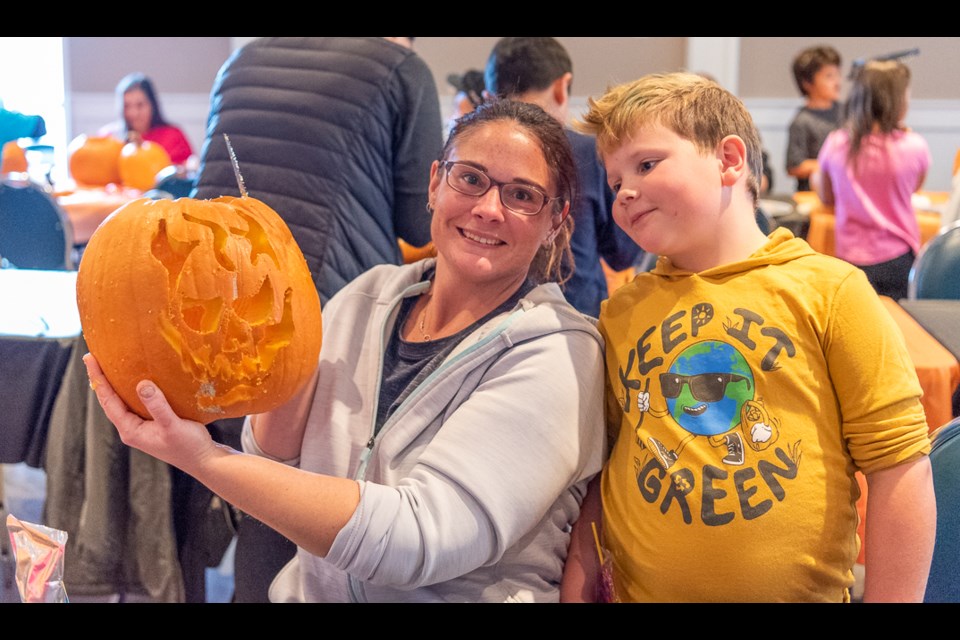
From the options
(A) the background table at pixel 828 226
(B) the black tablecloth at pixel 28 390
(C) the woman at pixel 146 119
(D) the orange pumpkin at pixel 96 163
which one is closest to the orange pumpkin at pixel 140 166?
(D) the orange pumpkin at pixel 96 163

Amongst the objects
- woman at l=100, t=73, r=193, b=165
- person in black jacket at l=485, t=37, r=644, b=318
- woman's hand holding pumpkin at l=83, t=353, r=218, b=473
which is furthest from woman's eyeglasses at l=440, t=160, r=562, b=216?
woman at l=100, t=73, r=193, b=165

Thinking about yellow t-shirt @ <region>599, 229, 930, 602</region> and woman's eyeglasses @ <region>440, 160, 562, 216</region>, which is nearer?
yellow t-shirt @ <region>599, 229, 930, 602</region>

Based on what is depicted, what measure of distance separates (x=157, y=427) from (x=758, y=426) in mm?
713

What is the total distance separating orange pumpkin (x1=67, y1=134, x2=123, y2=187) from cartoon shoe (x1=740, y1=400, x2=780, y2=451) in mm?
4627

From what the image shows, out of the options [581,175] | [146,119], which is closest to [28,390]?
[581,175]

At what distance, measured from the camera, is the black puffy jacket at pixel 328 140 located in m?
1.81

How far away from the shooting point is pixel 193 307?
3.43 ft

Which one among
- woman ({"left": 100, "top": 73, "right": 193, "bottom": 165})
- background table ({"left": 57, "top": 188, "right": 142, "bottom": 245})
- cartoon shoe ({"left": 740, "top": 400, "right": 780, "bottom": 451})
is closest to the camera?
cartoon shoe ({"left": 740, "top": 400, "right": 780, "bottom": 451})

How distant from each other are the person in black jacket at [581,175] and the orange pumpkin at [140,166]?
2.89m

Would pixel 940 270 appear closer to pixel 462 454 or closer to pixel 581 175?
pixel 581 175

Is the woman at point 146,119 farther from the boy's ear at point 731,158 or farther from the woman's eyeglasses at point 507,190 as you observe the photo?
the boy's ear at point 731,158

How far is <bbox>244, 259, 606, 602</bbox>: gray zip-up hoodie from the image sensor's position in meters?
1.10

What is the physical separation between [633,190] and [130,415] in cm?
68

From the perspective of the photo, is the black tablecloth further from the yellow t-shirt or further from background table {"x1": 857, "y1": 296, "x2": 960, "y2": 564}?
background table {"x1": 857, "y1": 296, "x2": 960, "y2": 564}
